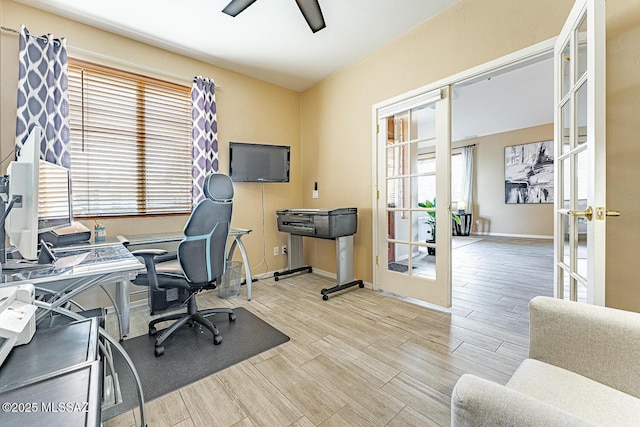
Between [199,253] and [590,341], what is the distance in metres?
2.04

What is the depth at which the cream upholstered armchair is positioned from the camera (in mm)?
644

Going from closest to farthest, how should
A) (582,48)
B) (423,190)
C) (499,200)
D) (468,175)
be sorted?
(582,48), (423,190), (499,200), (468,175)

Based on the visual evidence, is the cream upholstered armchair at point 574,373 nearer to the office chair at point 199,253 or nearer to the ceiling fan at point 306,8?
the office chair at point 199,253

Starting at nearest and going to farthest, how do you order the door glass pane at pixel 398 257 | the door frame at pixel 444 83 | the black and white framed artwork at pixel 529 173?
1. the door frame at pixel 444 83
2. the door glass pane at pixel 398 257
3. the black and white framed artwork at pixel 529 173

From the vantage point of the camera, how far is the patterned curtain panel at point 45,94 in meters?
2.16

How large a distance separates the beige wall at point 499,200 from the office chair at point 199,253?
24.9 feet

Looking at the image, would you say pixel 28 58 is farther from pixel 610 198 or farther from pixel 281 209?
pixel 610 198

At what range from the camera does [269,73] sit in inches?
137

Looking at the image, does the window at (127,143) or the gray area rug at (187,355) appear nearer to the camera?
the gray area rug at (187,355)

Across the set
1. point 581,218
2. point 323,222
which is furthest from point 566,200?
point 323,222

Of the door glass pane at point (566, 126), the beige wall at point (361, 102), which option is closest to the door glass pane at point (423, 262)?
the beige wall at point (361, 102)

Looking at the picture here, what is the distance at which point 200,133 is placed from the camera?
9.94 feet

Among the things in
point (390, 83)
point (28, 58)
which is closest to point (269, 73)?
point (390, 83)

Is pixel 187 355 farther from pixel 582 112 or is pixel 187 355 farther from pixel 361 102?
pixel 361 102
